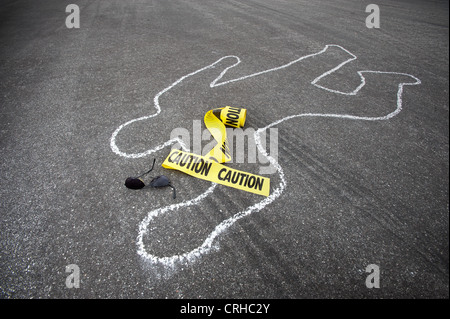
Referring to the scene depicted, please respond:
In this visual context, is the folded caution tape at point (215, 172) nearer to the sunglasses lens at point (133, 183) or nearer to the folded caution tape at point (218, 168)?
the folded caution tape at point (218, 168)

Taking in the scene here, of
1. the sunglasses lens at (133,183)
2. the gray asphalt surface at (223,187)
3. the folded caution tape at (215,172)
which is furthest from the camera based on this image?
the folded caution tape at (215,172)

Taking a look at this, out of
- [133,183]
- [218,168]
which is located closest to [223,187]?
[218,168]

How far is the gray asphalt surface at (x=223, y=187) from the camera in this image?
1.75 meters

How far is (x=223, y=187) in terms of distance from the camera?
236cm

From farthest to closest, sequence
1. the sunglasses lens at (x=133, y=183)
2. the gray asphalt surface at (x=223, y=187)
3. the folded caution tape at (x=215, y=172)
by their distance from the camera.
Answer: the folded caution tape at (x=215, y=172)
the sunglasses lens at (x=133, y=183)
the gray asphalt surface at (x=223, y=187)

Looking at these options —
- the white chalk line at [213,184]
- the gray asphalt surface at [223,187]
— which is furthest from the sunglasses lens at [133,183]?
the white chalk line at [213,184]

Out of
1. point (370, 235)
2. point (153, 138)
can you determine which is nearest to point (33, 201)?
point (153, 138)

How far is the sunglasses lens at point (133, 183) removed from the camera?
224 cm

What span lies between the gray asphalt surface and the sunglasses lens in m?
0.09

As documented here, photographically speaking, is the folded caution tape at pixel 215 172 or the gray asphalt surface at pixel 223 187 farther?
the folded caution tape at pixel 215 172

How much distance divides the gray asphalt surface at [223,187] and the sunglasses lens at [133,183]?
0.31 ft
